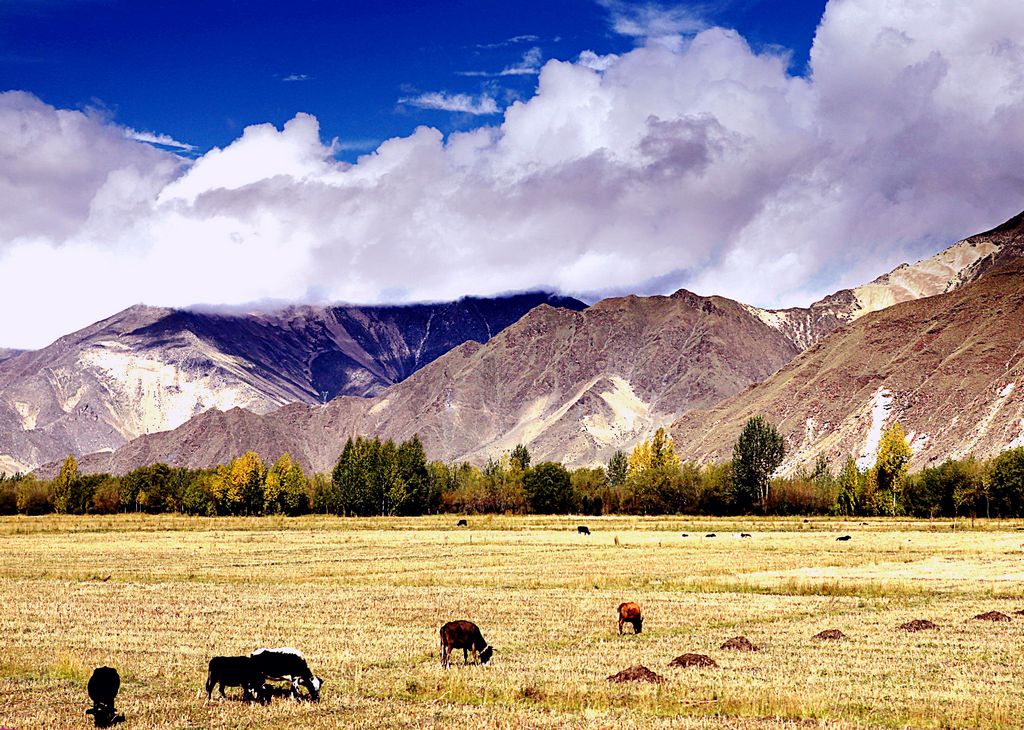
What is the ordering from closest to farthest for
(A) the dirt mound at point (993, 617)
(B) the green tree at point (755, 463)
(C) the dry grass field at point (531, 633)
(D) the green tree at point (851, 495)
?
(C) the dry grass field at point (531, 633)
(A) the dirt mound at point (993, 617)
(D) the green tree at point (851, 495)
(B) the green tree at point (755, 463)

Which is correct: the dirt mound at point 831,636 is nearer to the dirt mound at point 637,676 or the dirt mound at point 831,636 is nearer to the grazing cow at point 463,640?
the dirt mound at point 637,676

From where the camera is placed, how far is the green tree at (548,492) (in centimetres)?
16475

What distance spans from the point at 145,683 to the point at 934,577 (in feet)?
132

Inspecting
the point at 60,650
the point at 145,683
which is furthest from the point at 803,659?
the point at 60,650

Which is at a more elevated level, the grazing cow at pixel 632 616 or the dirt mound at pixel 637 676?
the grazing cow at pixel 632 616

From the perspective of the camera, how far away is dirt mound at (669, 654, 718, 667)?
2678cm

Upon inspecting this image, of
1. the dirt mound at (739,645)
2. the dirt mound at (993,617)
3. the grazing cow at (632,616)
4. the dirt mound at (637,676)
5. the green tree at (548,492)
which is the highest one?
the green tree at (548,492)

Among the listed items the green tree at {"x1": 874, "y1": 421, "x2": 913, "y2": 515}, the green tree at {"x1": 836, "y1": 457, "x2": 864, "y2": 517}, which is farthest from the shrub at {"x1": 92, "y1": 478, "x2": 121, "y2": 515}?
the green tree at {"x1": 874, "y1": 421, "x2": 913, "y2": 515}

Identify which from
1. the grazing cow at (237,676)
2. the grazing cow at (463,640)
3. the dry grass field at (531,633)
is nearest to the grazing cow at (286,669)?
the grazing cow at (237,676)

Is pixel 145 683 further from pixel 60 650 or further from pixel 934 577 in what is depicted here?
pixel 934 577

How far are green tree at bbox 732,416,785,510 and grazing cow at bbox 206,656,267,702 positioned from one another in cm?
13808

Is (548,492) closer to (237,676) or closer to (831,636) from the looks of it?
(831,636)

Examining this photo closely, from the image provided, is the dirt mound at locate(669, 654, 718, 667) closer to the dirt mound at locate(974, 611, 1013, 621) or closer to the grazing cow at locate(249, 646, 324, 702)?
Result: the grazing cow at locate(249, 646, 324, 702)

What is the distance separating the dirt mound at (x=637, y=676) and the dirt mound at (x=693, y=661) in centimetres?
180
